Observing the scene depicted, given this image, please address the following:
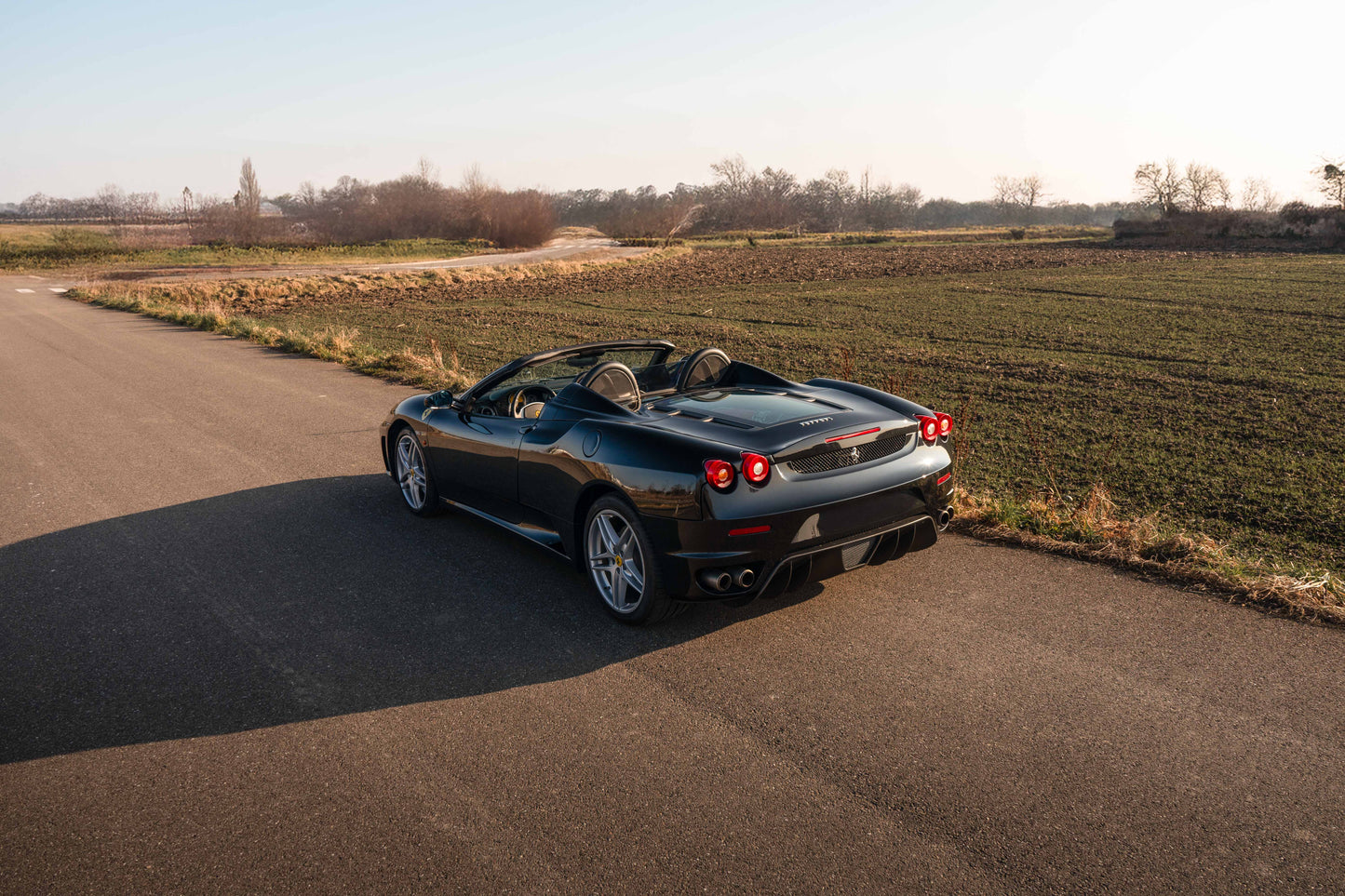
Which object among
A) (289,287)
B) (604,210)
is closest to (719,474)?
(289,287)

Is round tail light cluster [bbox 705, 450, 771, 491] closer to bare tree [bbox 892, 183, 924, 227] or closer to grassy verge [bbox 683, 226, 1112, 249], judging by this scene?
grassy verge [bbox 683, 226, 1112, 249]

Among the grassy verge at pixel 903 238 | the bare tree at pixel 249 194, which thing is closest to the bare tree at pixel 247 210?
the bare tree at pixel 249 194

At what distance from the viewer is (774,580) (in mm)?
4316

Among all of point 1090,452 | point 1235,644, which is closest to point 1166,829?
point 1235,644

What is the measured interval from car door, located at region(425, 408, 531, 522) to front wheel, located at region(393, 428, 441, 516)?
0.13 meters

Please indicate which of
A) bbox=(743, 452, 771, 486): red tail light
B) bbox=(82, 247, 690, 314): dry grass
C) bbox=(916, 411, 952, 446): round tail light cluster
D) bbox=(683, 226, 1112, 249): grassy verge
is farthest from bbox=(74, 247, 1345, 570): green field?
bbox=(683, 226, 1112, 249): grassy verge

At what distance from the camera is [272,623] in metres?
4.89

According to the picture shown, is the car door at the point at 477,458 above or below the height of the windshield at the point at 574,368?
below

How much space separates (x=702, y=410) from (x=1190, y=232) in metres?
76.6

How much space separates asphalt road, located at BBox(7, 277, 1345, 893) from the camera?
291cm

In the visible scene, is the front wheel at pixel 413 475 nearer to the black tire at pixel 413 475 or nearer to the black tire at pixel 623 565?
the black tire at pixel 413 475

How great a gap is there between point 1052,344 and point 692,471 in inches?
701

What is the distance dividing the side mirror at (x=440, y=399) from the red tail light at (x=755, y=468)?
2.83 metres

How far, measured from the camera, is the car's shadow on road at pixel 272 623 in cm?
404
